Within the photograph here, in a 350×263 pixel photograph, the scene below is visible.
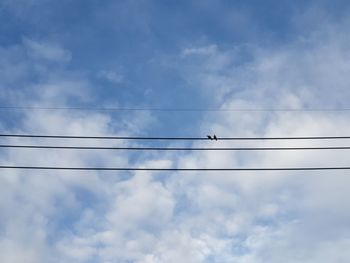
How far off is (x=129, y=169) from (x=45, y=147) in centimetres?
512

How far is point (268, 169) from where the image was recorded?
25.8m

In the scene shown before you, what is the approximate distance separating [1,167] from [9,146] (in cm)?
167

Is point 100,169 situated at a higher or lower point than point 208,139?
lower

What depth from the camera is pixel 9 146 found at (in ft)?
79.5

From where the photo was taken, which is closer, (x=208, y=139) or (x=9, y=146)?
(x=9, y=146)

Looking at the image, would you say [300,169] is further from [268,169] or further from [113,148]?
[113,148]

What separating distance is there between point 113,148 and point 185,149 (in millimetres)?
4316

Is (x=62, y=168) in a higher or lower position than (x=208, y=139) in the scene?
lower

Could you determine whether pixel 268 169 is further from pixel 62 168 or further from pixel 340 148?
pixel 62 168

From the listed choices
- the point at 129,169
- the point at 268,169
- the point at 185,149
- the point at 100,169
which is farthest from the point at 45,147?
the point at 268,169

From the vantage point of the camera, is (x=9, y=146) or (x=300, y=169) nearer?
(x=9, y=146)

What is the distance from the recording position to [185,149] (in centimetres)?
2552

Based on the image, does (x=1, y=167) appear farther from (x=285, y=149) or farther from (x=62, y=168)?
(x=285, y=149)

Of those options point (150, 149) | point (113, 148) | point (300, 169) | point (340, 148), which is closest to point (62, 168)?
point (113, 148)
